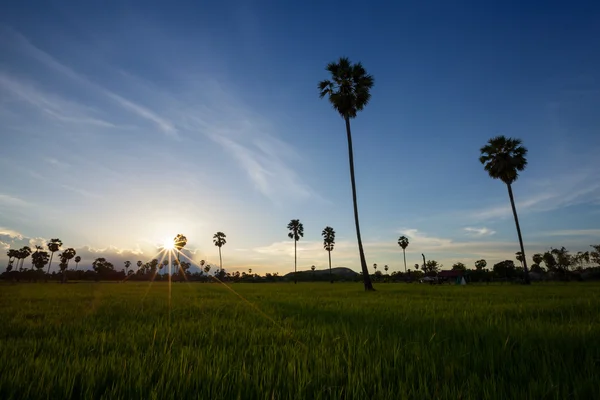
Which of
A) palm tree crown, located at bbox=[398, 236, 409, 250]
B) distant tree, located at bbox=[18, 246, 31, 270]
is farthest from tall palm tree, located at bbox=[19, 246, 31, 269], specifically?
palm tree crown, located at bbox=[398, 236, 409, 250]

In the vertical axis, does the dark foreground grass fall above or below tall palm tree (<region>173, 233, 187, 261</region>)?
below

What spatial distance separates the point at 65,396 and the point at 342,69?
114ft

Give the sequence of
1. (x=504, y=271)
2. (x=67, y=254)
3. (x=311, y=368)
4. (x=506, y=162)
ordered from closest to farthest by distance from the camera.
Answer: (x=311, y=368) < (x=506, y=162) < (x=504, y=271) < (x=67, y=254)

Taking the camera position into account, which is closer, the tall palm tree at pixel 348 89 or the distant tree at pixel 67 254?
the tall palm tree at pixel 348 89

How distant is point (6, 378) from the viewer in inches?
91.9

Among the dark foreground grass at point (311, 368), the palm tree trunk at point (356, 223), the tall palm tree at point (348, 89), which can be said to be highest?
the tall palm tree at point (348, 89)

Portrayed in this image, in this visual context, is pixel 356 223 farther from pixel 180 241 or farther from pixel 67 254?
pixel 67 254

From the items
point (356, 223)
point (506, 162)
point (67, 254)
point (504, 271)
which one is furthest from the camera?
point (67, 254)

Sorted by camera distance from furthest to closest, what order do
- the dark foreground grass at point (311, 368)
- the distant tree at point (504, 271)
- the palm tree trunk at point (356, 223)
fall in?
the distant tree at point (504, 271) → the palm tree trunk at point (356, 223) → the dark foreground grass at point (311, 368)

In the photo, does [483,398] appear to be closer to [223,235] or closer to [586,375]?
[586,375]

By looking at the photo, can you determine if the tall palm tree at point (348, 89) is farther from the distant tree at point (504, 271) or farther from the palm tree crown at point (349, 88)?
the distant tree at point (504, 271)

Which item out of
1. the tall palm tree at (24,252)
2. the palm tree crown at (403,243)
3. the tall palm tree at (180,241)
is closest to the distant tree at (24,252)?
the tall palm tree at (24,252)

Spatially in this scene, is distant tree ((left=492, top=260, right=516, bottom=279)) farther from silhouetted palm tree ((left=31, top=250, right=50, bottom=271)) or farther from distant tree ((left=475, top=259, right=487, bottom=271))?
silhouetted palm tree ((left=31, top=250, right=50, bottom=271))

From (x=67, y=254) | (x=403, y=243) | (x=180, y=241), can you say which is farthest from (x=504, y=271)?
(x=67, y=254)
